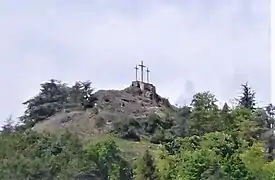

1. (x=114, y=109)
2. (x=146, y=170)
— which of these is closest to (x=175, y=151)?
(x=146, y=170)

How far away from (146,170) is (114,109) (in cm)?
1128

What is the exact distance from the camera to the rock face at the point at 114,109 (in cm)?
2517

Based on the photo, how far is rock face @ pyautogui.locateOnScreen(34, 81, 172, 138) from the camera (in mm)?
25172

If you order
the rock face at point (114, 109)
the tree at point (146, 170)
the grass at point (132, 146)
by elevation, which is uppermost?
the rock face at point (114, 109)

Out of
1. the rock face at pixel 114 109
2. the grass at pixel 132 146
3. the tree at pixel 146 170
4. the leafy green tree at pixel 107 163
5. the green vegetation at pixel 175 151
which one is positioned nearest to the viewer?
the green vegetation at pixel 175 151

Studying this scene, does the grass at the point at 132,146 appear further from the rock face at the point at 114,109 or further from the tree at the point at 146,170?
the tree at the point at 146,170

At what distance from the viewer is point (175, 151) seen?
54.5 feet

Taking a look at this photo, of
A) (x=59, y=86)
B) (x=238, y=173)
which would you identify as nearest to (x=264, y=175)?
A: (x=238, y=173)

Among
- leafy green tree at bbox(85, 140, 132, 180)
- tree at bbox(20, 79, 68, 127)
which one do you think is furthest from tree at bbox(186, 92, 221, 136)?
tree at bbox(20, 79, 68, 127)

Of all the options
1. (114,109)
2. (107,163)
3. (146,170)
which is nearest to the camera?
(146,170)

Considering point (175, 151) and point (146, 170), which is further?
point (175, 151)

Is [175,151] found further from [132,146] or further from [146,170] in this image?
[132,146]

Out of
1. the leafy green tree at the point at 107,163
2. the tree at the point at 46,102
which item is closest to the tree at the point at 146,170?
the leafy green tree at the point at 107,163

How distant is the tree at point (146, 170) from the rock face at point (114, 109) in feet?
27.9
